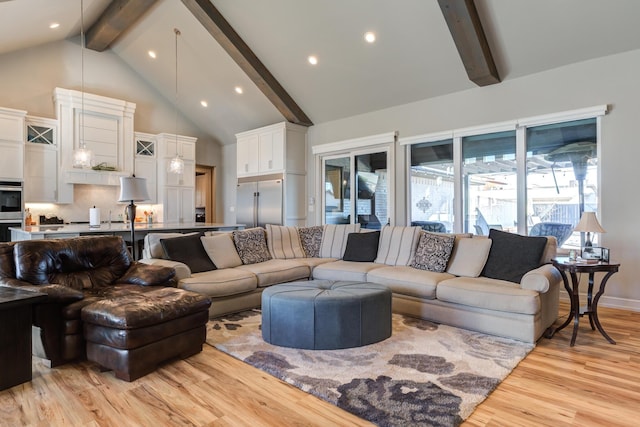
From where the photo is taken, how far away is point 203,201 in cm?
973

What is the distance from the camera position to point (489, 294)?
320 centimetres

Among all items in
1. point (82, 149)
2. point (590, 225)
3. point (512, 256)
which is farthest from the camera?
point (82, 149)

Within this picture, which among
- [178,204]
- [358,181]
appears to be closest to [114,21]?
[178,204]

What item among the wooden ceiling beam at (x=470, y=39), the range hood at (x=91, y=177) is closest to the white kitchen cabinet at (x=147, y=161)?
the range hood at (x=91, y=177)

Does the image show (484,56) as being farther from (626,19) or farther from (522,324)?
(522,324)

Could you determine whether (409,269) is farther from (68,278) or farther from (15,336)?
(15,336)

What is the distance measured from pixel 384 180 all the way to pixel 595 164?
111 inches

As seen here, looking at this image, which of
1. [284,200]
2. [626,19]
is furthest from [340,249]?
[626,19]

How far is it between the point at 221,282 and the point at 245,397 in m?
1.62

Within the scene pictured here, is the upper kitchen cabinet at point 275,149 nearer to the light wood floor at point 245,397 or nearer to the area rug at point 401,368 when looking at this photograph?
the area rug at point 401,368

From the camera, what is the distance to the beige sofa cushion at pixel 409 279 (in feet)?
11.8

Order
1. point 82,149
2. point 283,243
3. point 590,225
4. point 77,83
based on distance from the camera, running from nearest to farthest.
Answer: point 590,225
point 283,243
point 82,149
point 77,83

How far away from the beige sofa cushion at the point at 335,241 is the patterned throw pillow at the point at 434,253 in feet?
3.70

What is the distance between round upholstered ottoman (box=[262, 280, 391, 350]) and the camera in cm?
288
